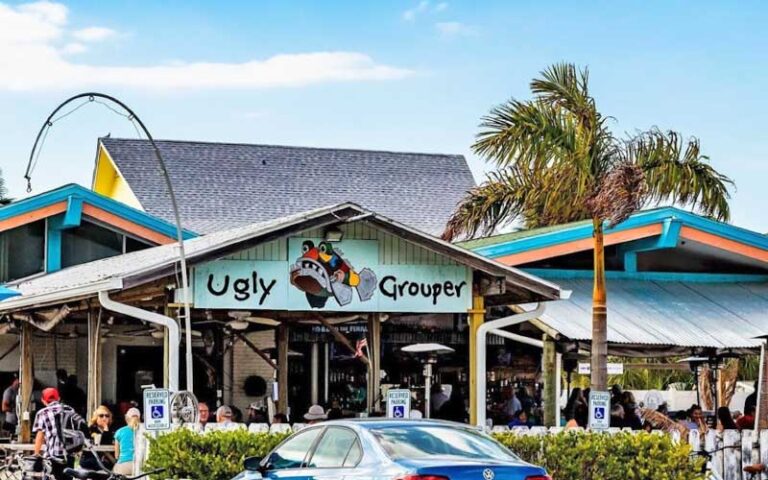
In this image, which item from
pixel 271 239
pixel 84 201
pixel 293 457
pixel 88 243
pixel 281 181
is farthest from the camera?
pixel 281 181

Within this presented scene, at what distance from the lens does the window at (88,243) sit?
101 ft

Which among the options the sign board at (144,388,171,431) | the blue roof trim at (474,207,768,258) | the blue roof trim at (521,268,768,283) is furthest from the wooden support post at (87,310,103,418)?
the blue roof trim at (521,268,768,283)

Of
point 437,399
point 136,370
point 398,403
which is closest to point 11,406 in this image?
point 136,370

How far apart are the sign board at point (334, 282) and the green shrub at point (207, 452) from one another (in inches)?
123

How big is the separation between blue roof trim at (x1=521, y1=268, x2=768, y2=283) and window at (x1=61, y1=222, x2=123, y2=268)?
8.86 metres

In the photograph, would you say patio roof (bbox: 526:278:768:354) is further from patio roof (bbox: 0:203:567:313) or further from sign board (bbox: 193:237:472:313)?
sign board (bbox: 193:237:472:313)

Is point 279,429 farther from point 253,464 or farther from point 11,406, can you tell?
point 11,406

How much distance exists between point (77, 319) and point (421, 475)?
1561 cm

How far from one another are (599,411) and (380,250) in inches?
157

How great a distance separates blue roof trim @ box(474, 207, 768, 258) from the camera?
26.1 metres

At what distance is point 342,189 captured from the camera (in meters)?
39.8

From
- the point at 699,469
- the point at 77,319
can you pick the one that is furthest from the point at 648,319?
the point at 77,319

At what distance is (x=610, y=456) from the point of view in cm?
1856

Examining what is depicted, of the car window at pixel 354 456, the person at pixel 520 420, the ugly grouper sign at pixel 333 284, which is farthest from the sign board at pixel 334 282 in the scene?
the car window at pixel 354 456
